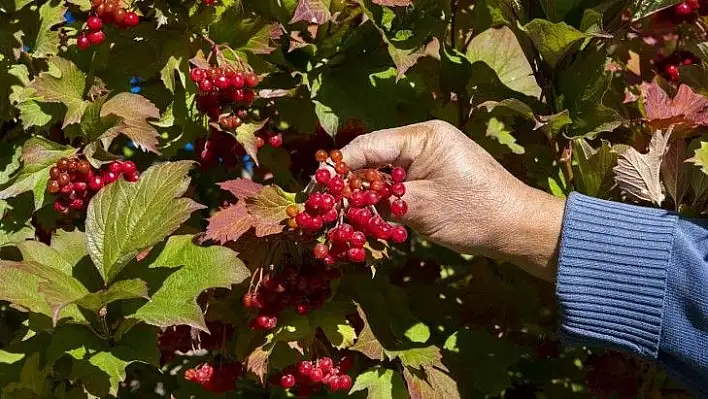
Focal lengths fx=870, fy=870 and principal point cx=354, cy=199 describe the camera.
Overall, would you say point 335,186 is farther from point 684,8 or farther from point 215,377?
point 684,8

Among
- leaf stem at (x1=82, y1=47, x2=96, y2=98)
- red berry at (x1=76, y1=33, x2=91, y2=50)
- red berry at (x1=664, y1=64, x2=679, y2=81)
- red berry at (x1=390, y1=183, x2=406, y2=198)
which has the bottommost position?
red berry at (x1=664, y1=64, x2=679, y2=81)

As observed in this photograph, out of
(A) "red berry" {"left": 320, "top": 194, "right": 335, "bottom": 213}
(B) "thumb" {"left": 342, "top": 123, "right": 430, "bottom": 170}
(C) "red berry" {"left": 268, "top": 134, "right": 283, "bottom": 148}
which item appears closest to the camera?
(A) "red berry" {"left": 320, "top": 194, "right": 335, "bottom": 213}

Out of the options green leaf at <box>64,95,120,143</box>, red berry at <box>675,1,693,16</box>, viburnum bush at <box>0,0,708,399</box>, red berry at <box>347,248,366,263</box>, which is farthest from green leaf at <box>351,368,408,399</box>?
red berry at <box>675,1,693,16</box>

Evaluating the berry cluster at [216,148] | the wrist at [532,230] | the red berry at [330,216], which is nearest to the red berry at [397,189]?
the red berry at [330,216]

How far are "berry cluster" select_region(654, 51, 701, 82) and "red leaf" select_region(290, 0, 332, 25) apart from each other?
0.92 metres

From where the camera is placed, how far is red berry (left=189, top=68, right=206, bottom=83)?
63.9 inches

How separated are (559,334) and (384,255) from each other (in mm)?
391

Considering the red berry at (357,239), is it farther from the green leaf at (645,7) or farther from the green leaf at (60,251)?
the green leaf at (645,7)

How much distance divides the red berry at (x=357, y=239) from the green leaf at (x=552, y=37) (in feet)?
1.65

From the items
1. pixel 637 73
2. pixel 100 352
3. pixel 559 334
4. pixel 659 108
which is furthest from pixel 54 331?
pixel 637 73

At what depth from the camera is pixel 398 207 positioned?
149 cm

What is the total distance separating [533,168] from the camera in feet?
6.00

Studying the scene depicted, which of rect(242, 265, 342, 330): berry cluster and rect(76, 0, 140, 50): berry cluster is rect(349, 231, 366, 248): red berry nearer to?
rect(242, 265, 342, 330): berry cluster

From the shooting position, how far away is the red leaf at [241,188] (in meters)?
1.56
